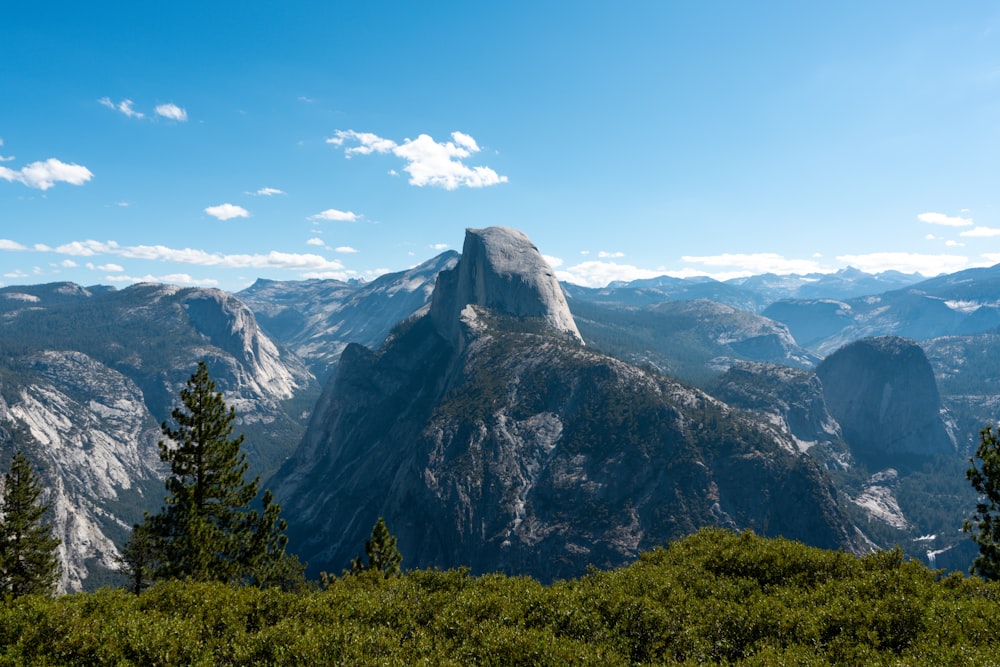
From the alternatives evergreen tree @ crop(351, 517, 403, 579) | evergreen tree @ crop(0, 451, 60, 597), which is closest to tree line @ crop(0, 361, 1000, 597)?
evergreen tree @ crop(0, 451, 60, 597)

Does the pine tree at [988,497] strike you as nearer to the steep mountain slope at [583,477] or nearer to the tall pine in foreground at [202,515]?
the tall pine in foreground at [202,515]

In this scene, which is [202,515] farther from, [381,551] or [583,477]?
[583,477]

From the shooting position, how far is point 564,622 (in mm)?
20875

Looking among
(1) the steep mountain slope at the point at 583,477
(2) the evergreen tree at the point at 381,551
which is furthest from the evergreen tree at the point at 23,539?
(1) the steep mountain slope at the point at 583,477

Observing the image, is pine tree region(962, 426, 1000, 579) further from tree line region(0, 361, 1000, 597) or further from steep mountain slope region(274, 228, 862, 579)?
steep mountain slope region(274, 228, 862, 579)

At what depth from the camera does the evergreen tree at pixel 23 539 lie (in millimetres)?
47781

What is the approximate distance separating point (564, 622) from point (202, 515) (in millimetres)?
31509

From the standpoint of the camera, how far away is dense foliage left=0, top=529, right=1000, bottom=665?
17.0 metres

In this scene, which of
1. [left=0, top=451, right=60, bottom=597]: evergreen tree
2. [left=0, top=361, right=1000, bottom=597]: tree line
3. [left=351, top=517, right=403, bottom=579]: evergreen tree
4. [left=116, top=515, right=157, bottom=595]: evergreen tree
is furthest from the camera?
[left=351, top=517, right=403, bottom=579]: evergreen tree

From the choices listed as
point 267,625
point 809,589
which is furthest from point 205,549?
point 809,589

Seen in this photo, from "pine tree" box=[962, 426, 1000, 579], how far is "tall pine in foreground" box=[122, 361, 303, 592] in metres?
50.3

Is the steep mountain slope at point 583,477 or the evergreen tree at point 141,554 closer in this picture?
the evergreen tree at point 141,554

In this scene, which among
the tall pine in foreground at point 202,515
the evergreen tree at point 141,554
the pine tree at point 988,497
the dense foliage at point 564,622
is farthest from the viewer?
the evergreen tree at point 141,554

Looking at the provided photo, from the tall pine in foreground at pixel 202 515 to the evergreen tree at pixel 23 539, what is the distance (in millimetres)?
15364
